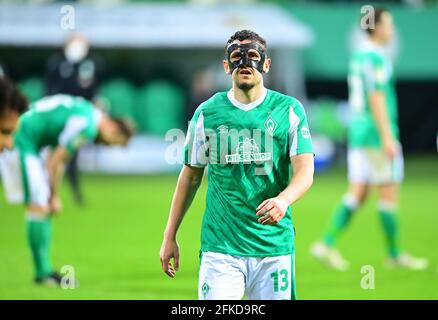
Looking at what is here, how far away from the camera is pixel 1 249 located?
9.18 metres

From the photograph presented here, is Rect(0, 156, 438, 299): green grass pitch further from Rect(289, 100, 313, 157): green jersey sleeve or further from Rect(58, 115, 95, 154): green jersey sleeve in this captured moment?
Rect(289, 100, 313, 157): green jersey sleeve

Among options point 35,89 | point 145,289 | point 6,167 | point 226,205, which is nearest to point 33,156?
point 6,167

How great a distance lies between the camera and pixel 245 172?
183 inches

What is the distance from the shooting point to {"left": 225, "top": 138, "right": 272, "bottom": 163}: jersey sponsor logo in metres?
4.59

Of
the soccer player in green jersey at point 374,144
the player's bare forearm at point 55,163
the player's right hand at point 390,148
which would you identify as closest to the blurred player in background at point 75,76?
the player's bare forearm at point 55,163

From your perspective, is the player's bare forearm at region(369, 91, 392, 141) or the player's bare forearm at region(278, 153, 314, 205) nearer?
the player's bare forearm at region(278, 153, 314, 205)

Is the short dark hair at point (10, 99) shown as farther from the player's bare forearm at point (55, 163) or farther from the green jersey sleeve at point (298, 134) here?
the green jersey sleeve at point (298, 134)

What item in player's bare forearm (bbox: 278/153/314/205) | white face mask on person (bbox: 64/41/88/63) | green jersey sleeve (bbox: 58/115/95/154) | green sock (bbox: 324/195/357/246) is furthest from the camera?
white face mask on person (bbox: 64/41/88/63)

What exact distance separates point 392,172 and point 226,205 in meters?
3.90

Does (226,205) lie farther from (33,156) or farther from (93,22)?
(93,22)

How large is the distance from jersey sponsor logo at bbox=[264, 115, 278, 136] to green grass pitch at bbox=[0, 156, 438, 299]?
2.45m

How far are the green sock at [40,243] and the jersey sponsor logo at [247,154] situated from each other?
3288 mm

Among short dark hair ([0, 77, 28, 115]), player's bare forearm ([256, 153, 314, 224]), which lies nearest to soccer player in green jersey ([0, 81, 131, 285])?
short dark hair ([0, 77, 28, 115])

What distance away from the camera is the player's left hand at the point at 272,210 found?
4.22 m
